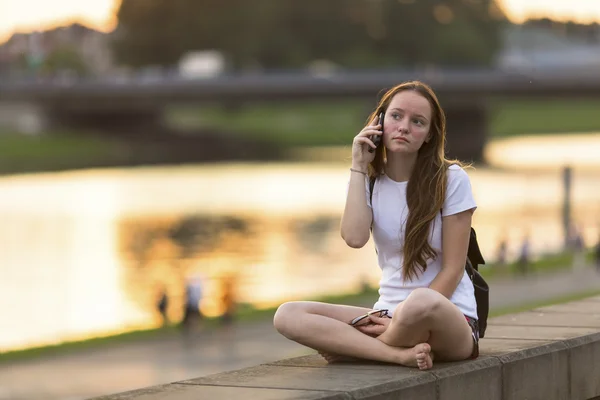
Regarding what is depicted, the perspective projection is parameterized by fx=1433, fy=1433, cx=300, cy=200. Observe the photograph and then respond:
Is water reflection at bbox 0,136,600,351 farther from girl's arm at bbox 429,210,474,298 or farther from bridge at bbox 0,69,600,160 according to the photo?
girl's arm at bbox 429,210,474,298

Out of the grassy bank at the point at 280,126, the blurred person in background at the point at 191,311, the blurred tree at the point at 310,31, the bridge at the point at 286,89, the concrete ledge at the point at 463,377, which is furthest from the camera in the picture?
the blurred tree at the point at 310,31

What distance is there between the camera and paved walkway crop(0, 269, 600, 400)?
59.5 ft

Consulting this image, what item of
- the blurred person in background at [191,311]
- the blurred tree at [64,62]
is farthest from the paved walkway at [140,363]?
the blurred tree at [64,62]

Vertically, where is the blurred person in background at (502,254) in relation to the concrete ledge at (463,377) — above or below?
below

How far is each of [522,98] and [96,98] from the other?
66.4ft

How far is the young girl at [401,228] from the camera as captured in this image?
5.45 m

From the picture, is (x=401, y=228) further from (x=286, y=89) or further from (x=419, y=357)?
(x=286, y=89)

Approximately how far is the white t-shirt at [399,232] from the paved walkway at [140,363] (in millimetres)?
12107

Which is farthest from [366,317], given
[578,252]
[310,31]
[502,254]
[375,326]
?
[310,31]

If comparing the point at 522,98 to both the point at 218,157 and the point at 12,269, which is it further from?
the point at 12,269

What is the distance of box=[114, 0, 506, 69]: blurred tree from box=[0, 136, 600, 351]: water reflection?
2998 cm

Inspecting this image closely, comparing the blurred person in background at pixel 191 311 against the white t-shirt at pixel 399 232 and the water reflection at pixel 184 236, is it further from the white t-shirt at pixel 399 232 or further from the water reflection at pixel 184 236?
the white t-shirt at pixel 399 232

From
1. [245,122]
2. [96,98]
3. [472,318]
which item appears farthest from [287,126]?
[472,318]

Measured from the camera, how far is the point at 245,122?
109875mm
